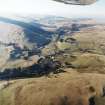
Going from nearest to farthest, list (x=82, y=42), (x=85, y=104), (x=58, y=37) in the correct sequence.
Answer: (x=85, y=104)
(x=58, y=37)
(x=82, y=42)

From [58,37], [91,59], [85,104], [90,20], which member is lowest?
[85,104]

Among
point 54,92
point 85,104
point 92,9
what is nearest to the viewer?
point 85,104

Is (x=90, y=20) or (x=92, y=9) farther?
(x=90, y=20)

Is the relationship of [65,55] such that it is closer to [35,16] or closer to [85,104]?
[35,16]

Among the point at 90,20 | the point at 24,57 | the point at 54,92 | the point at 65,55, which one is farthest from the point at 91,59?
the point at 54,92

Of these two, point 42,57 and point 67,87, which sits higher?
point 42,57

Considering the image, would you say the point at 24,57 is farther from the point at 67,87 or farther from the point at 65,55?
the point at 67,87

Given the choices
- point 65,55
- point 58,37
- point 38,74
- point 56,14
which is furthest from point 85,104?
point 56,14

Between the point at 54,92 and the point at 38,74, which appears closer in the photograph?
the point at 54,92

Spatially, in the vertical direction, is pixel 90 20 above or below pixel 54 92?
above
